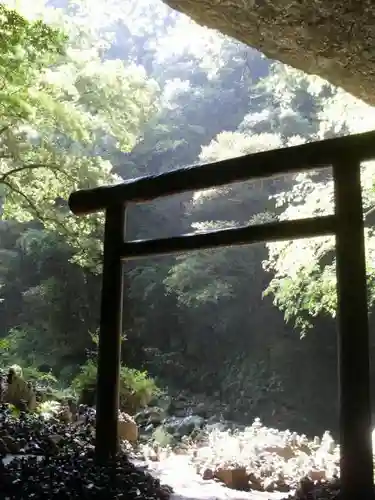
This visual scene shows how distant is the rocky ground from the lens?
2584 millimetres

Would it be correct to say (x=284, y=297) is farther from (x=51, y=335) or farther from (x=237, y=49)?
(x=237, y=49)

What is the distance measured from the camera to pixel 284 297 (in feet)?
18.6

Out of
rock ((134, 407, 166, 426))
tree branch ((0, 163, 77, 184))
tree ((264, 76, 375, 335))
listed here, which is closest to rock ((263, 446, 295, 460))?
tree ((264, 76, 375, 335))

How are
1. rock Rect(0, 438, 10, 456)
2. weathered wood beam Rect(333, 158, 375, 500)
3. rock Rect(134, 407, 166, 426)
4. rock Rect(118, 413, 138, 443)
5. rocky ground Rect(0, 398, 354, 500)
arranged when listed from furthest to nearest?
rock Rect(134, 407, 166, 426)
rock Rect(118, 413, 138, 443)
rock Rect(0, 438, 10, 456)
rocky ground Rect(0, 398, 354, 500)
weathered wood beam Rect(333, 158, 375, 500)

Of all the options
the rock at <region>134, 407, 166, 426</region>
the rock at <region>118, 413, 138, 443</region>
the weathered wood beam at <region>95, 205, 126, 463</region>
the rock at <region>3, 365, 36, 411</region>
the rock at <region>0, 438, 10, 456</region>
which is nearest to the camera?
the weathered wood beam at <region>95, 205, 126, 463</region>

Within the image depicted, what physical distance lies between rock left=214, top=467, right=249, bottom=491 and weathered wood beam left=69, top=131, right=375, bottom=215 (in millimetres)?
1964

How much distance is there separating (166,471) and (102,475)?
0.93 meters

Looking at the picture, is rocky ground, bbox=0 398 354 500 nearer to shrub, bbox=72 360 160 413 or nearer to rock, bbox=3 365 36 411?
rock, bbox=3 365 36 411

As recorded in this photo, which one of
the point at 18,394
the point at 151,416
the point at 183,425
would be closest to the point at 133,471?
the point at 18,394

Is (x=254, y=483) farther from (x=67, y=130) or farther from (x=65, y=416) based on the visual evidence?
(x=67, y=130)

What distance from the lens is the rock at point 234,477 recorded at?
12.0 feet

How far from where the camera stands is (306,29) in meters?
3.35

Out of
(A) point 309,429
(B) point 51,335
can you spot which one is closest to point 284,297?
(A) point 309,429

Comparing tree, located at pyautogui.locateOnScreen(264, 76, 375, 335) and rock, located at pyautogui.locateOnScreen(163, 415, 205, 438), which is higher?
tree, located at pyautogui.locateOnScreen(264, 76, 375, 335)
